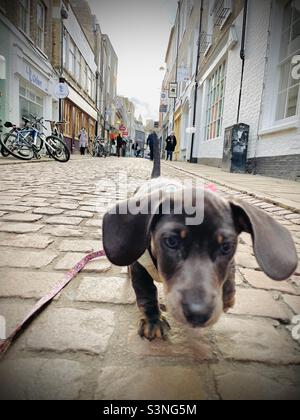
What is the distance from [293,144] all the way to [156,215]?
6.91m

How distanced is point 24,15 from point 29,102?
3881 mm

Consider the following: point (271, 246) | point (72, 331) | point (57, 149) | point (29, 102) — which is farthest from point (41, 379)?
point (29, 102)

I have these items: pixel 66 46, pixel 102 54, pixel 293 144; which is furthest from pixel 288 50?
pixel 102 54

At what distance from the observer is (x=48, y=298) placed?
5.15 feet

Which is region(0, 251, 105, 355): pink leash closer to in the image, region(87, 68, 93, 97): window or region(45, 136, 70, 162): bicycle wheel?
region(45, 136, 70, 162): bicycle wheel

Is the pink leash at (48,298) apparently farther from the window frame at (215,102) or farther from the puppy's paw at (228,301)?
the window frame at (215,102)

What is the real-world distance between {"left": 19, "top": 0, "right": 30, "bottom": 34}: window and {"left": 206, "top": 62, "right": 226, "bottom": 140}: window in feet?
30.4

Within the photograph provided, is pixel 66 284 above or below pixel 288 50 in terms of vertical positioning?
below

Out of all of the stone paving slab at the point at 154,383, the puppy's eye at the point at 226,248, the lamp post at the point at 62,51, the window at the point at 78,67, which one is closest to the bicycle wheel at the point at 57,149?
the lamp post at the point at 62,51

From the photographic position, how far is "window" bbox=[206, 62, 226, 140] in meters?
13.3

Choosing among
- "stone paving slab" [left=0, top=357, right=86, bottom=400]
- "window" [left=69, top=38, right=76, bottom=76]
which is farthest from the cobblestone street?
"window" [left=69, top=38, right=76, bottom=76]

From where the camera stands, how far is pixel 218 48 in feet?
43.4
